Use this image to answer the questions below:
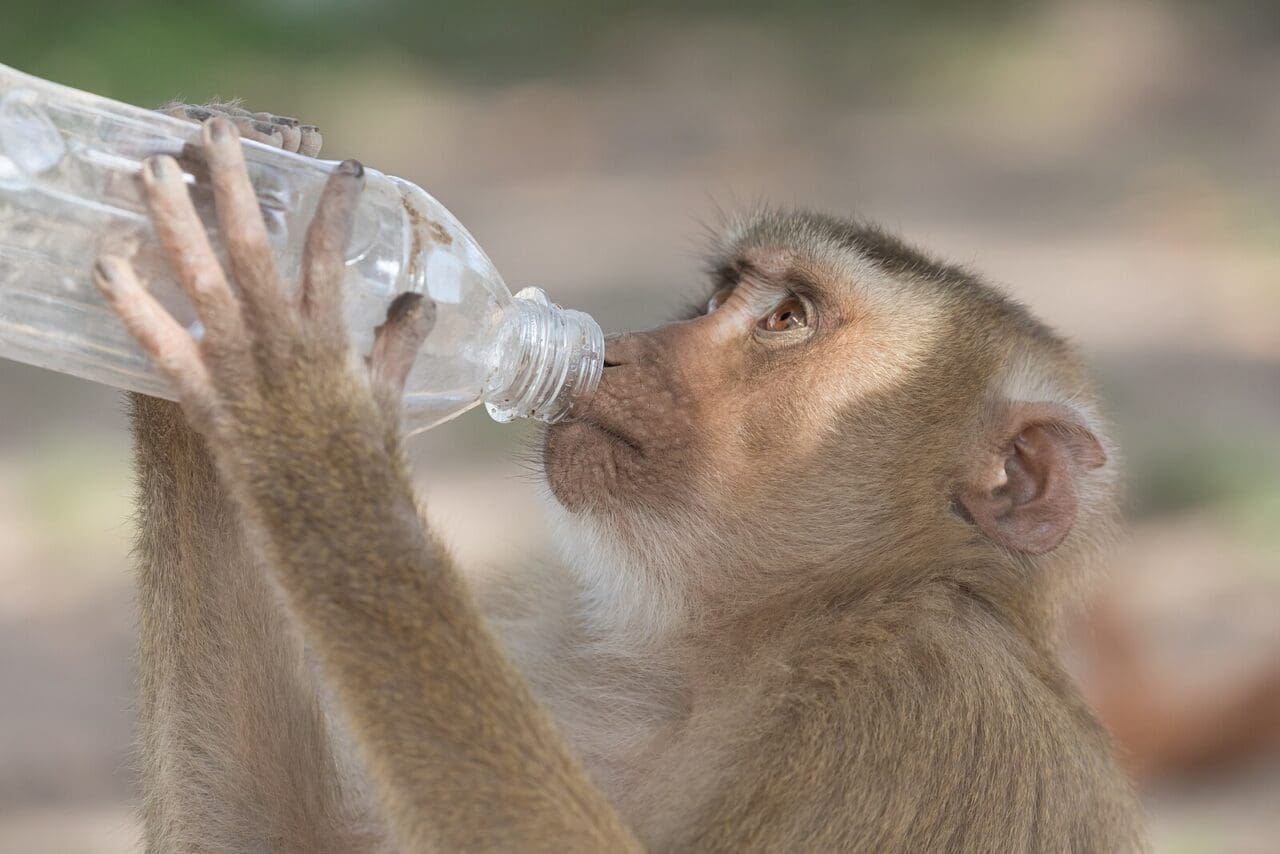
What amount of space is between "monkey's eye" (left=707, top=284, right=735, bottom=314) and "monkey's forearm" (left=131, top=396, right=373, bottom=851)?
1226 mm

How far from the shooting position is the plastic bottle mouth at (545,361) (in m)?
3.26

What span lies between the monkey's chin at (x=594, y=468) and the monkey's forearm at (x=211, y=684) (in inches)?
26.5

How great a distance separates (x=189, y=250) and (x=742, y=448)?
1348mm

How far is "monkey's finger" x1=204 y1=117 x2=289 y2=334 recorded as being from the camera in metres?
2.44

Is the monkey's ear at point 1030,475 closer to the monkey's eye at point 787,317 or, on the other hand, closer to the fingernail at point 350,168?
the monkey's eye at point 787,317

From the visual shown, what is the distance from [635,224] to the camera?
1113 centimetres

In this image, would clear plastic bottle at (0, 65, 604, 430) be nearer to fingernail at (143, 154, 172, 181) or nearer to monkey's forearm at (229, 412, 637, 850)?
fingernail at (143, 154, 172, 181)

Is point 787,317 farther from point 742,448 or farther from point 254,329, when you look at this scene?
point 254,329

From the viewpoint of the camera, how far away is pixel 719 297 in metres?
3.78

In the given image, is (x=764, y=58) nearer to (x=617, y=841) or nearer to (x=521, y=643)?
(x=521, y=643)

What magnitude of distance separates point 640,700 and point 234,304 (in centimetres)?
139

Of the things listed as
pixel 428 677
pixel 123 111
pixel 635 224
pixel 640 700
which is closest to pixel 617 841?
pixel 428 677

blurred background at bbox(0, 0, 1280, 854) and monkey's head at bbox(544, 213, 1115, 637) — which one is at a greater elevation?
blurred background at bbox(0, 0, 1280, 854)

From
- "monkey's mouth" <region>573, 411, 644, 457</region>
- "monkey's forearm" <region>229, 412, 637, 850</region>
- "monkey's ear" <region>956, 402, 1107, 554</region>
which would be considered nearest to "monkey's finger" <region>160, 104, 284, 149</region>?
"monkey's forearm" <region>229, 412, 637, 850</region>
